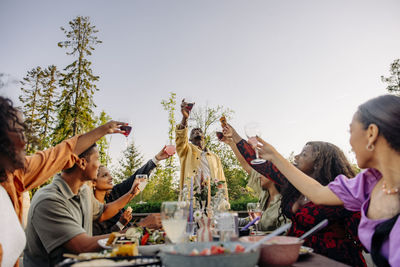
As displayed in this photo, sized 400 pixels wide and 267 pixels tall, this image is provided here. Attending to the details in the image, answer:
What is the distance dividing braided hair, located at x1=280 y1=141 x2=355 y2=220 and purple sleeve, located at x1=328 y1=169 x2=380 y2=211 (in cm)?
76

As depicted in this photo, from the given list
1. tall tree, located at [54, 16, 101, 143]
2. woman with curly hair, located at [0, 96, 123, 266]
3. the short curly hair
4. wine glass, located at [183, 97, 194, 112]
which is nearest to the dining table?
woman with curly hair, located at [0, 96, 123, 266]

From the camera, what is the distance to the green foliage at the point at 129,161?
28719mm

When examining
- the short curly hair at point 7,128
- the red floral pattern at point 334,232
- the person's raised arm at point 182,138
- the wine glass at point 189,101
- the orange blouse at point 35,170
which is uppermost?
the wine glass at point 189,101

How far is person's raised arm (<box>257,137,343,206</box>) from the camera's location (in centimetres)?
183

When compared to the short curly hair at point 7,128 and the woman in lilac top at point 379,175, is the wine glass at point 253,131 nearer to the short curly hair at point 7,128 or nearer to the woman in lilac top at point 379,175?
the woman in lilac top at point 379,175

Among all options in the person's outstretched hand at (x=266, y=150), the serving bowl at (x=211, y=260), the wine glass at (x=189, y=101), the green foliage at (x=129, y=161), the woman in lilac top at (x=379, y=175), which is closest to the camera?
the serving bowl at (x=211, y=260)

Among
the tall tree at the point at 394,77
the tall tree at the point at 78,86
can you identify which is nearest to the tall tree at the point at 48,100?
the tall tree at the point at 78,86

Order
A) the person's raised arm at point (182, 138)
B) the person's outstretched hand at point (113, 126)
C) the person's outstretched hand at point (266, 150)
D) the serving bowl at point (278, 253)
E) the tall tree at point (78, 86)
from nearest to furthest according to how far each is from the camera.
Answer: the serving bowl at point (278, 253) → the person's outstretched hand at point (266, 150) → the person's outstretched hand at point (113, 126) → the person's raised arm at point (182, 138) → the tall tree at point (78, 86)

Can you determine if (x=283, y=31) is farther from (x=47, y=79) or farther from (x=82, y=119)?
(x=47, y=79)

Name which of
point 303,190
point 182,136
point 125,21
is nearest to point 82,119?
point 125,21

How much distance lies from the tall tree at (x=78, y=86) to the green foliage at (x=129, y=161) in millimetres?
16851

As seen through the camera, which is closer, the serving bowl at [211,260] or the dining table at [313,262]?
the serving bowl at [211,260]

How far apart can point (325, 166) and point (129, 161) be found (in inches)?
1169

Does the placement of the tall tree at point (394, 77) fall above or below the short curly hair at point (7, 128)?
above
